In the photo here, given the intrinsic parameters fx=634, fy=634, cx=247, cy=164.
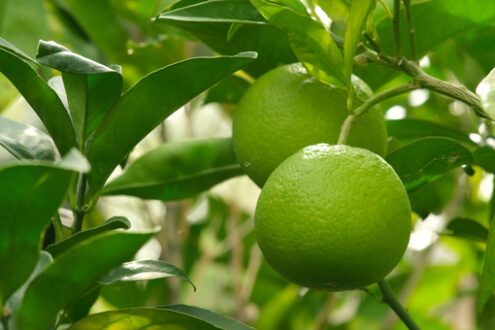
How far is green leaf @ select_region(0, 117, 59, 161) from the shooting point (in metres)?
0.61

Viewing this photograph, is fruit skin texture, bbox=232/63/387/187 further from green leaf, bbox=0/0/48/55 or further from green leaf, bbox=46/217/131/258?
green leaf, bbox=0/0/48/55

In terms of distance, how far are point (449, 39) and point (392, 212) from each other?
0.35 meters

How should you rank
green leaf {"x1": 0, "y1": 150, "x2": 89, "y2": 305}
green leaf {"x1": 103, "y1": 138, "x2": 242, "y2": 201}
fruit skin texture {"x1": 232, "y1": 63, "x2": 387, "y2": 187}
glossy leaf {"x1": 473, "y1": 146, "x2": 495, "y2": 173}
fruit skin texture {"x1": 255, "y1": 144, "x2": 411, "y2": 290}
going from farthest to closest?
green leaf {"x1": 103, "y1": 138, "x2": 242, "y2": 201}
glossy leaf {"x1": 473, "y1": 146, "x2": 495, "y2": 173}
fruit skin texture {"x1": 232, "y1": 63, "x2": 387, "y2": 187}
fruit skin texture {"x1": 255, "y1": 144, "x2": 411, "y2": 290}
green leaf {"x1": 0, "y1": 150, "x2": 89, "y2": 305}

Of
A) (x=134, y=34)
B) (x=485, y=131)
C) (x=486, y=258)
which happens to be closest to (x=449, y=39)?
(x=485, y=131)

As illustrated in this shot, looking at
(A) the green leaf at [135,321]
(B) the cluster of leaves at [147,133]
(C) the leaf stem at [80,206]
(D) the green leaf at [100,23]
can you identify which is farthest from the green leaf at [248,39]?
(D) the green leaf at [100,23]

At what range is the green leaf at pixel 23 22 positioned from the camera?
1069 mm

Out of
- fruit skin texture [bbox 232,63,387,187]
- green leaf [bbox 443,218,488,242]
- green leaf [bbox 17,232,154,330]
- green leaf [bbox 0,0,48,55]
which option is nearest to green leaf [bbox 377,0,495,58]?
fruit skin texture [bbox 232,63,387,187]

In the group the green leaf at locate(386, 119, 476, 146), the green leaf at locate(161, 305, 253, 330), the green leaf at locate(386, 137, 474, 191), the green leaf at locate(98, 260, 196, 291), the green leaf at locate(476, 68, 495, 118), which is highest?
the green leaf at locate(476, 68, 495, 118)

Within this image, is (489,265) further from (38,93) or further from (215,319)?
(38,93)

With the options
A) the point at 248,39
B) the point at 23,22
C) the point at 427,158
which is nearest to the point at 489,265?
the point at 427,158

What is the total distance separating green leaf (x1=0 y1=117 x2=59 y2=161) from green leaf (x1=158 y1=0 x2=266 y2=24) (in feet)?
0.58

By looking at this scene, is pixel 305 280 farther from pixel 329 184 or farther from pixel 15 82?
pixel 15 82

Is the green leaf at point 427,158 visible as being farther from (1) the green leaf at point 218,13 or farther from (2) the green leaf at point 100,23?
(2) the green leaf at point 100,23

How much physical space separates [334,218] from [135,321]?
0.22 meters
